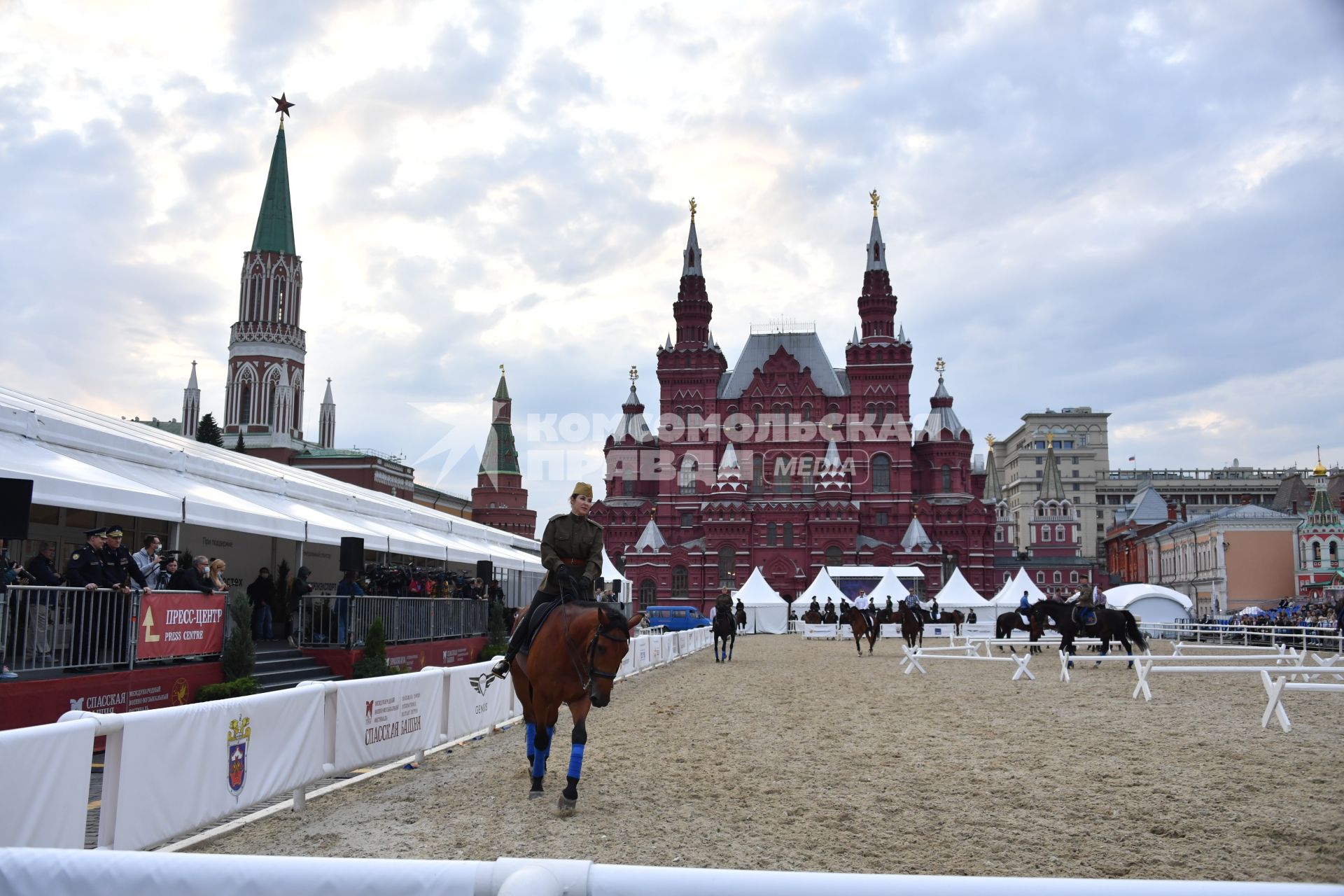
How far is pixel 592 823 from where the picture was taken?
7.71 m


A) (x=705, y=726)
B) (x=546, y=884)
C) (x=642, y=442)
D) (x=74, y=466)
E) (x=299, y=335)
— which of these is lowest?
(x=705, y=726)

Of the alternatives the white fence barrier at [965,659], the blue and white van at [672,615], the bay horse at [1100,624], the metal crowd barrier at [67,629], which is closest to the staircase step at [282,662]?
the metal crowd barrier at [67,629]

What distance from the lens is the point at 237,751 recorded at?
26.4 ft

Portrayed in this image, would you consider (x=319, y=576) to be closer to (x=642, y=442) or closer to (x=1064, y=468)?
(x=642, y=442)

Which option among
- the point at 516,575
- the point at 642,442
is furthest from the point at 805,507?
the point at 516,575

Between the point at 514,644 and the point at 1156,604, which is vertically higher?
the point at 514,644

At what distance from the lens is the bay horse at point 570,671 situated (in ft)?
27.2

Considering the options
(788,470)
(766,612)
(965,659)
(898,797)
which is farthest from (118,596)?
(788,470)

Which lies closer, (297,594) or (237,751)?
(237,751)

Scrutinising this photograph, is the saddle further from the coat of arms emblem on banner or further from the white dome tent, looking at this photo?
the white dome tent

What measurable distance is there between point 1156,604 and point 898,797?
45235 millimetres

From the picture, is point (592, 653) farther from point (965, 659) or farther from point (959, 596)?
point (959, 596)

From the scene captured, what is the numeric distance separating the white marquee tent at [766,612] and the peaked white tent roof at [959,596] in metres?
9.02

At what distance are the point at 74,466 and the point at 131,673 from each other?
3744 mm
